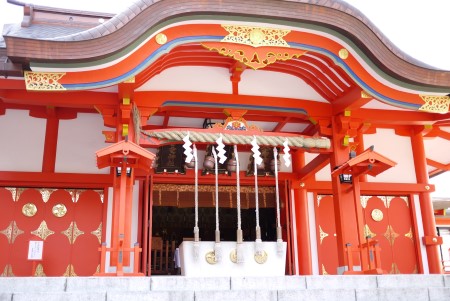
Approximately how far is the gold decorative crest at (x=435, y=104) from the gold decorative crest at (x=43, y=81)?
239 inches

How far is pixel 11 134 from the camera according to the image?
9352mm

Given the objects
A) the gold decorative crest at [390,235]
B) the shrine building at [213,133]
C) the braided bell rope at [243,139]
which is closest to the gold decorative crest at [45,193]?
the shrine building at [213,133]

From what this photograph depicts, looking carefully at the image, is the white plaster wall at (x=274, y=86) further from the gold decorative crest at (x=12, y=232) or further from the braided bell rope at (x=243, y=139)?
the gold decorative crest at (x=12, y=232)

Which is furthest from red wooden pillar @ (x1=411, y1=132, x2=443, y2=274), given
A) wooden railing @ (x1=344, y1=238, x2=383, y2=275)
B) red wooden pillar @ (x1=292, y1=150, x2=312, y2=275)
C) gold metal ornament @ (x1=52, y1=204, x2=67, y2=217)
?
gold metal ornament @ (x1=52, y1=204, x2=67, y2=217)

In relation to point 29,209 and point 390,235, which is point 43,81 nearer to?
point 29,209

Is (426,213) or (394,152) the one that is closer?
(426,213)

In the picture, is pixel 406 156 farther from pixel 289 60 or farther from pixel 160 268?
pixel 160 268

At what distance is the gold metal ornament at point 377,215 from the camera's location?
34.7 feet

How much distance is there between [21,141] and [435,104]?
762 centimetres

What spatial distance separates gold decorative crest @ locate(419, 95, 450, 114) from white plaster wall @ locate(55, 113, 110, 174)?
234 inches

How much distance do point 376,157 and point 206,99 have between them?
3048 mm

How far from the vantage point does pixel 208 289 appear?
218 inches

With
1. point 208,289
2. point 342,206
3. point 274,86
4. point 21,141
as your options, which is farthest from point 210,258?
point 21,141

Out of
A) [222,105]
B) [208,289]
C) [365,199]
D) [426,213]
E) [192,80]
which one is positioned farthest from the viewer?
[365,199]
